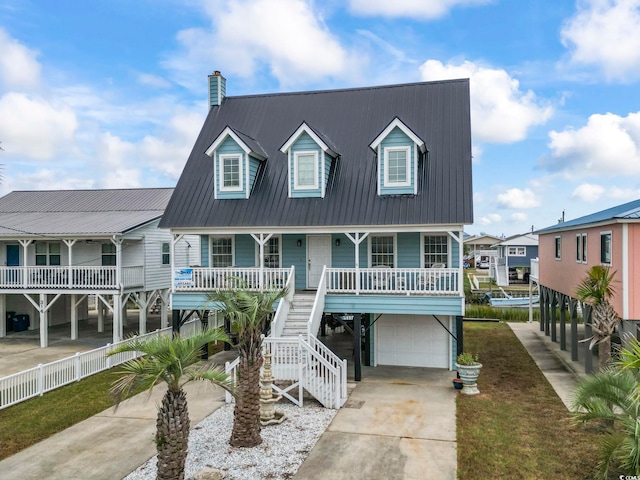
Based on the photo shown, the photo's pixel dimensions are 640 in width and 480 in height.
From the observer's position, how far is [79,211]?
25766 mm

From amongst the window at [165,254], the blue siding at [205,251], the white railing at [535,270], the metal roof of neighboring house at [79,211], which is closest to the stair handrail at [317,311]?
the blue siding at [205,251]

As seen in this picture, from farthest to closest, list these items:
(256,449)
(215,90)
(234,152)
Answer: (215,90) < (234,152) < (256,449)

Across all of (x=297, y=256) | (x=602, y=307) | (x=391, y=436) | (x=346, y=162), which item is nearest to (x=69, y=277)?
(x=297, y=256)

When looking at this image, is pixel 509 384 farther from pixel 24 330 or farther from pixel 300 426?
pixel 24 330

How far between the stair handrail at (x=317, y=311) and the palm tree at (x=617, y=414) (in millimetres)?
7490

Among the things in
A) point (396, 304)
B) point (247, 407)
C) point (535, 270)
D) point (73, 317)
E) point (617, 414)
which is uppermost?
point (535, 270)

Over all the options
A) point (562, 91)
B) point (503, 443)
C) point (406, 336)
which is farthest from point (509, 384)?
point (562, 91)

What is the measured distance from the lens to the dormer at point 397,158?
16938 mm

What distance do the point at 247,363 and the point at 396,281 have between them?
274 inches

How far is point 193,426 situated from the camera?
37.6ft

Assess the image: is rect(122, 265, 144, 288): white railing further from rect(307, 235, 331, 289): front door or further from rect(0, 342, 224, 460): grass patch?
rect(307, 235, 331, 289): front door

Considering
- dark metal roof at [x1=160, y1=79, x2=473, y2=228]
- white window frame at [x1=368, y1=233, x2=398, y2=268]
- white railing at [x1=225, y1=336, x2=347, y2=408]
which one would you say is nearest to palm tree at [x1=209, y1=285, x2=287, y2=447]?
white railing at [x1=225, y1=336, x2=347, y2=408]

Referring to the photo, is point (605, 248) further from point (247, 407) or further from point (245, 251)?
point (245, 251)

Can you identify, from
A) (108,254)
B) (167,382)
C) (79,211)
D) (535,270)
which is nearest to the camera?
(167,382)
